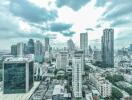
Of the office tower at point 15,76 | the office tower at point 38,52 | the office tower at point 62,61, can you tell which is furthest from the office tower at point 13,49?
the office tower at point 15,76

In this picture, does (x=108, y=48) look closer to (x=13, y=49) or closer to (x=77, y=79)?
(x=13, y=49)

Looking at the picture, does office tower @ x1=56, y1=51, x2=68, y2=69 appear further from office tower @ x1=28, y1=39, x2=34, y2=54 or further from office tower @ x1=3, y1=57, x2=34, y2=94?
office tower @ x1=3, y1=57, x2=34, y2=94

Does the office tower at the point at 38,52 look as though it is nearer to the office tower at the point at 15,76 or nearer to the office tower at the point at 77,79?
the office tower at the point at 15,76

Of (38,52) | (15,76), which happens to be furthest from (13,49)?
(15,76)

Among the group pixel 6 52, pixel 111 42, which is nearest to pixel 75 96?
pixel 111 42

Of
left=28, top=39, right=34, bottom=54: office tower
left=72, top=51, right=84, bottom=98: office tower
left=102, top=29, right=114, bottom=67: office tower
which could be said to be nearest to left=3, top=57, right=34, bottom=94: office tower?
left=72, top=51, right=84, bottom=98: office tower

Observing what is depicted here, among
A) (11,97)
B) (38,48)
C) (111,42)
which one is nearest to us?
(11,97)

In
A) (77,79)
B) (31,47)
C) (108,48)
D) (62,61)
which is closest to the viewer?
(77,79)

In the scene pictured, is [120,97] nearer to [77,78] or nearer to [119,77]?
[77,78]
